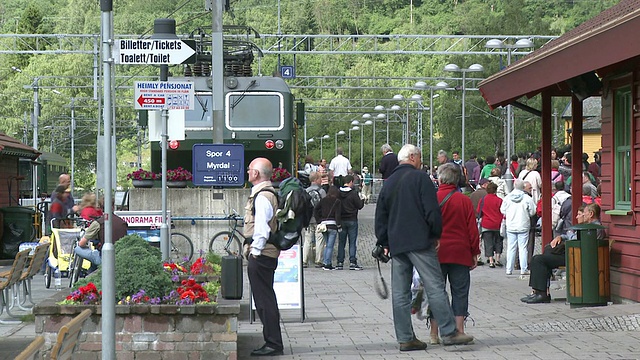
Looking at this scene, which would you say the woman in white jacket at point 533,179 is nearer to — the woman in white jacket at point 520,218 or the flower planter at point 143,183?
the woman in white jacket at point 520,218

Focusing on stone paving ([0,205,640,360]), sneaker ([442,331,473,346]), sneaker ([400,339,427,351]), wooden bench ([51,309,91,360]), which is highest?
wooden bench ([51,309,91,360])

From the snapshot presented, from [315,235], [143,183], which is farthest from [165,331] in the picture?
[143,183]

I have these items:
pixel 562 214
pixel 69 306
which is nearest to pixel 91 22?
pixel 562 214

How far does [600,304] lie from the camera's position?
15656mm

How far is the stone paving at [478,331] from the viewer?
37.8 ft

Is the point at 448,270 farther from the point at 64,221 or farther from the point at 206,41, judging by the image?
the point at 206,41

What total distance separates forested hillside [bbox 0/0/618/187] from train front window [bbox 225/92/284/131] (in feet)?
80.2

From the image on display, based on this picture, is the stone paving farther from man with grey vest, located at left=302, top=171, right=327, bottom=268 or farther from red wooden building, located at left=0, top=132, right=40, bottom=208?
red wooden building, located at left=0, top=132, right=40, bottom=208

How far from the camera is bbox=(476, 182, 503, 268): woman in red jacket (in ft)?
77.8

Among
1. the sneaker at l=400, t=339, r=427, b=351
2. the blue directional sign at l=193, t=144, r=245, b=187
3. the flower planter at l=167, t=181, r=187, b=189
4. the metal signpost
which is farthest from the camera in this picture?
the flower planter at l=167, t=181, r=187, b=189

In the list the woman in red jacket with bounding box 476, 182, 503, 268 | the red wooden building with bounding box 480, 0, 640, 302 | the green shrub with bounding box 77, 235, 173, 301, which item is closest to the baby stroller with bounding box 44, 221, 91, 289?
the red wooden building with bounding box 480, 0, 640, 302

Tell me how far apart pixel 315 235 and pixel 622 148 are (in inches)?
384

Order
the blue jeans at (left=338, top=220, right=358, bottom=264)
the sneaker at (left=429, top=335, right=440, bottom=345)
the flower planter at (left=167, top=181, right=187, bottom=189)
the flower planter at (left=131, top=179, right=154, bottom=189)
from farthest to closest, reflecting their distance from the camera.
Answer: the flower planter at (left=131, top=179, right=154, bottom=189)
the flower planter at (left=167, top=181, right=187, bottom=189)
the blue jeans at (left=338, top=220, right=358, bottom=264)
the sneaker at (left=429, top=335, right=440, bottom=345)

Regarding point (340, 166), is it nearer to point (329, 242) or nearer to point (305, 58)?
point (329, 242)
